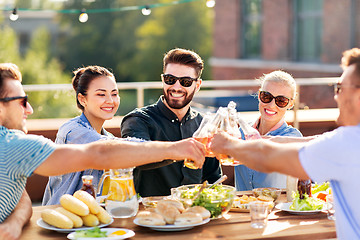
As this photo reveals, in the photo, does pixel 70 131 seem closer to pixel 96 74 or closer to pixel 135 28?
pixel 96 74

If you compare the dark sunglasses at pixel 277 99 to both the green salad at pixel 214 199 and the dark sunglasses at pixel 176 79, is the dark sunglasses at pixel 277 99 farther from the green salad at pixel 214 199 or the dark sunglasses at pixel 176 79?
the green salad at pixel 214 199

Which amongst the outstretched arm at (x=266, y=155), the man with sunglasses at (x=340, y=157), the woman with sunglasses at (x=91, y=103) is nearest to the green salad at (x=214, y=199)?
the outstretched arm at (x=266, y=155)

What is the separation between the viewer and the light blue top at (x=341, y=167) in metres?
2.29

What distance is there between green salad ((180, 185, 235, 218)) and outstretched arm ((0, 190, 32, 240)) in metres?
0.77

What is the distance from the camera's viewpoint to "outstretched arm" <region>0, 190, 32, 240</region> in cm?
263

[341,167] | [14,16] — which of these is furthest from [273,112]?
[14,16]

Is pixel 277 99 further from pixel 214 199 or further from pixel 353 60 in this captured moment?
pixel 353 60

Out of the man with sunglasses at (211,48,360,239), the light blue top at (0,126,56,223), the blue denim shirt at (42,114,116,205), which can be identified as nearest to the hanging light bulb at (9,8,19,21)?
the blue denim shirt at (42,114,116,205)

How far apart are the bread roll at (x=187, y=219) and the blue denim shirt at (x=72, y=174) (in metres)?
0.99

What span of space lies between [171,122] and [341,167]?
6.45 feet

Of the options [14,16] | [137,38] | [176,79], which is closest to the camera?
[176,79]

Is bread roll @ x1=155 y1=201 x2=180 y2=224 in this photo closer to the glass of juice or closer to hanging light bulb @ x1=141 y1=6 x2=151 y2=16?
the glass of juice

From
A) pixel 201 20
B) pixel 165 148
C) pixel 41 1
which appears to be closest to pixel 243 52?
pixel 41 1

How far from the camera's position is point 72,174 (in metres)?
3.58
